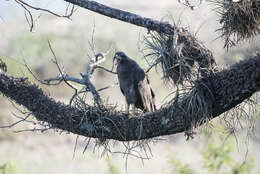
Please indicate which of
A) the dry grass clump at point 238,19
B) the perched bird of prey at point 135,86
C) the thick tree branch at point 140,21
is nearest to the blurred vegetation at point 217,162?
the perched bird of prey at point 135,86

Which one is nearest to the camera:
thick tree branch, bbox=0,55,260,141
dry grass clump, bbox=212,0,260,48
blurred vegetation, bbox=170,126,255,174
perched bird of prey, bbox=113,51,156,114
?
thick tree branch, bbox=0,55,260,141

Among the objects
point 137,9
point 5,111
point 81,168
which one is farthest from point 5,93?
point 137,9

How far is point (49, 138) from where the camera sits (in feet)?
64.2

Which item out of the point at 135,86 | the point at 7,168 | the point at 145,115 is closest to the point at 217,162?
the point at 135,86

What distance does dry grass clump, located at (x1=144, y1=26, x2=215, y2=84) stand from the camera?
5.22 m

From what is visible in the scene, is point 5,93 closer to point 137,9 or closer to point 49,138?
point 49,138

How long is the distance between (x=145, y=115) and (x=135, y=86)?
201 centimetres

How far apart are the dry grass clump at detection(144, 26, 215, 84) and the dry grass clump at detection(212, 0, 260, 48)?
1.14 feet

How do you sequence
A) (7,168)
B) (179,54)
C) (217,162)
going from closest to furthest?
(179,54) < (7,168) < (217,162)

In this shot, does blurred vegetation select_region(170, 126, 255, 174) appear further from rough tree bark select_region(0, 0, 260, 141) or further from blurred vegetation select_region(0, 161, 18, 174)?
rough tree bark select_region(0, 0, 260, 141)

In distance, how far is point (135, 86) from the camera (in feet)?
23.5

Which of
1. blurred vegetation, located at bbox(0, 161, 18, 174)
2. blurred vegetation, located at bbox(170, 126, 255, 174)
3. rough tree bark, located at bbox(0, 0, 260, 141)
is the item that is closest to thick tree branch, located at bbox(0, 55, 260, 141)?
rough tree bark, located at bbox(0, 0, 260, 141)

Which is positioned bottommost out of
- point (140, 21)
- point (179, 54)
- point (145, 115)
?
point (145, 115)

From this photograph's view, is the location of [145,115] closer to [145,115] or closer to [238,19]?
[145,115]
